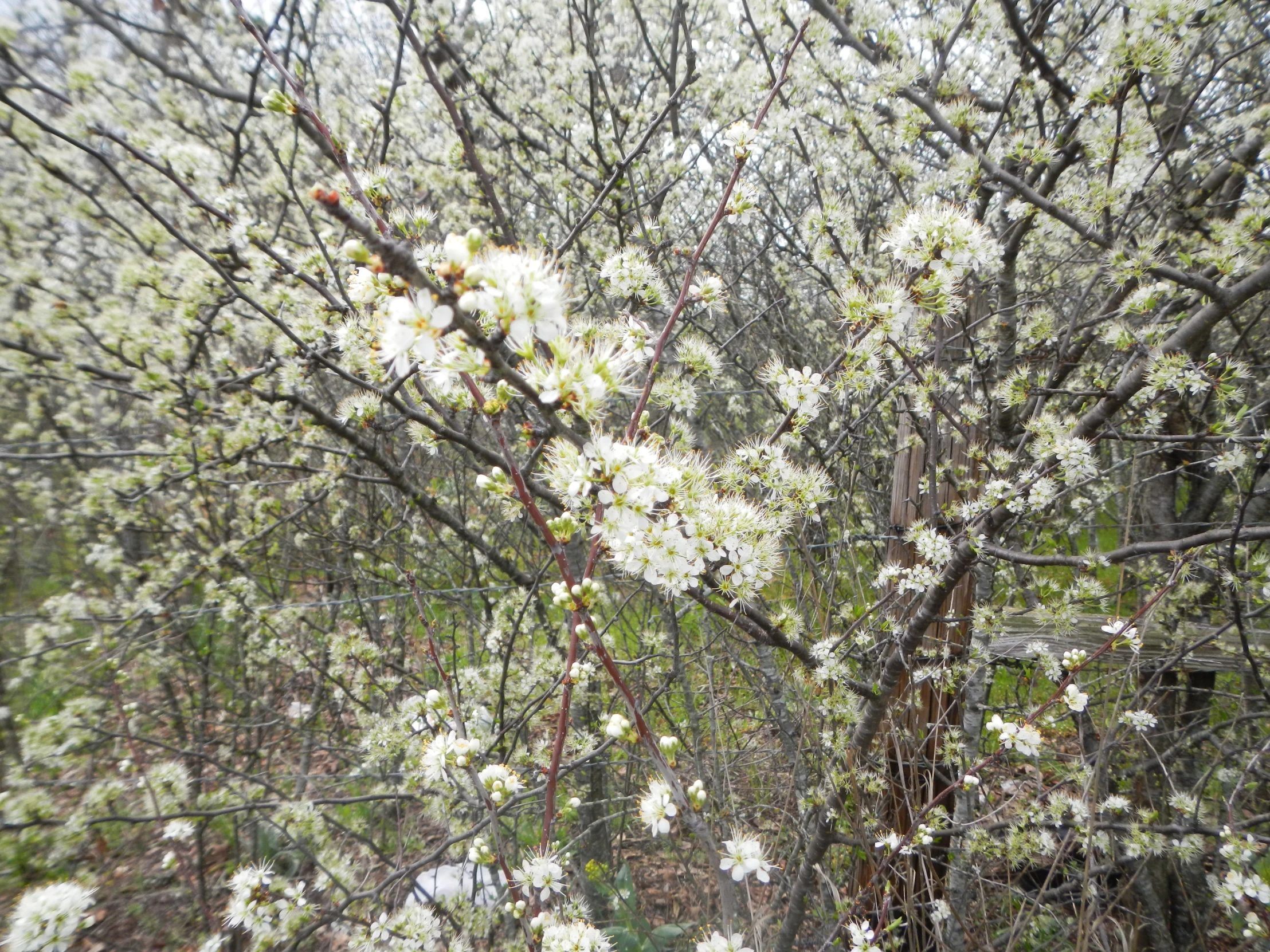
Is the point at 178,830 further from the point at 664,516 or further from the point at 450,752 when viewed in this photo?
the point at 664,516

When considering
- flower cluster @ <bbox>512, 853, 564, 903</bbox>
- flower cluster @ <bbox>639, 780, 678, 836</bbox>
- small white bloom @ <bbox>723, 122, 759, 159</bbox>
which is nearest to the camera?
flower cluster @ <bbox>639, 780, 678, 836</bbox>

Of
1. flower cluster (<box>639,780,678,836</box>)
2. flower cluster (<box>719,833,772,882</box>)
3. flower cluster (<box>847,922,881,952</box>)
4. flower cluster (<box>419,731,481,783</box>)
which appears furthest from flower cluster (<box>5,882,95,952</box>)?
flower cluster (<box>847,922,881,952</box>)

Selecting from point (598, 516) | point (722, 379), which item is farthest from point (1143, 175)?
point (722, 379)

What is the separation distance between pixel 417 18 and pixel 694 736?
4.01 m

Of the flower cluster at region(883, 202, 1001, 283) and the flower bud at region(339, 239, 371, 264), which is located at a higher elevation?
the flower cluster at region(883, 202, 1001, 283)

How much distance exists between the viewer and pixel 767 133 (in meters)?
3.45

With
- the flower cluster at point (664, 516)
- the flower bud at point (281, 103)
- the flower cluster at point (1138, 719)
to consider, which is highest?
the flower bud at point (281, 103)

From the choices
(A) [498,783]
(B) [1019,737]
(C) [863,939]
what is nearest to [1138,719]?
(B) [1019,737]

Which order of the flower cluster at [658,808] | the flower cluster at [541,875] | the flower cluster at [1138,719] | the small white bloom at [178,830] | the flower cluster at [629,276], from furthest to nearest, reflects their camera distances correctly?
the small white bloom at [178,830] → the flower cluster at [1138,719] → the flower cluster at [629,276] → the flower cluster at [541,875] → the flower cluster at [658,808]

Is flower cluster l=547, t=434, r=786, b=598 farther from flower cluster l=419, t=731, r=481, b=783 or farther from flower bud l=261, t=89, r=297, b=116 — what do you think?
flower bud l=261, t=89, r=297, b=116

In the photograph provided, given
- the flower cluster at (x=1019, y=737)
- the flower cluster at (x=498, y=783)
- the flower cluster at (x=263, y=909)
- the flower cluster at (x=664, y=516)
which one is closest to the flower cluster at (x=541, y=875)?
the flower cluster at (x=498, y=783)

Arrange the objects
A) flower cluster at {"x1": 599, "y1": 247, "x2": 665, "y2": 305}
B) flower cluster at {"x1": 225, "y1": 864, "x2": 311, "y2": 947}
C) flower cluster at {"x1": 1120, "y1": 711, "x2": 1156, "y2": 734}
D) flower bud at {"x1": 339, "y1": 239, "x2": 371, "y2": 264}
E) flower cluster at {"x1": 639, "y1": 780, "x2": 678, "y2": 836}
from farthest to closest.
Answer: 1. flower cluster at {"x1": 1120, "y1": 711, "x2": 1156, "y2": 734}
2. flower cluster at {"x1": 599, "y1": 247, "x2": 665, "y2": 305}
3. flower cluster at {"x1": 225, "y1": 864, "x2": 311, "y2": 947}
4. flower cluster at {"x1": 639, "y1": 780, "x2": 678, "y2": 836}
5. flower bud at {"x1": 339, "y1": 239, "x2": 371, "y2": 264}

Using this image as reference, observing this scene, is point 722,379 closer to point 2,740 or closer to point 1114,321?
point 1114,321

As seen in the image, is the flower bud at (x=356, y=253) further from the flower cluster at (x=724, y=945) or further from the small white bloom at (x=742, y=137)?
the flower cluster at (x=724, y=945)
